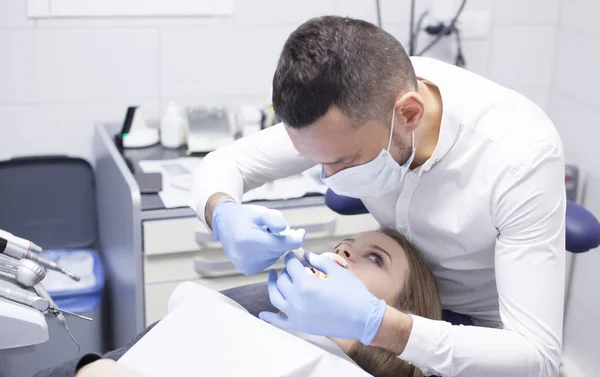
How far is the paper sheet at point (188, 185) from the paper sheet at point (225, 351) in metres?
0.72

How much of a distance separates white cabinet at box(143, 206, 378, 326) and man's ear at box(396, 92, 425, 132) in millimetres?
842

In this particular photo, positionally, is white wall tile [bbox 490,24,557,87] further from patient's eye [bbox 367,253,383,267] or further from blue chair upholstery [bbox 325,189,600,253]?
patient's eye [bbox 367,253,383,267]

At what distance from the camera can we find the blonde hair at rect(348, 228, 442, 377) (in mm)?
1458

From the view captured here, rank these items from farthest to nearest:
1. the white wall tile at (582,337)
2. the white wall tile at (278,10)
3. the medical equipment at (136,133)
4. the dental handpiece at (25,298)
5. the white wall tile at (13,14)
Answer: the white wall tile at (582,337), the white wall tile at (278,10), the medical equipment at (136,133), the white wall tile at (13,14), the dental handpiece at (25,298)

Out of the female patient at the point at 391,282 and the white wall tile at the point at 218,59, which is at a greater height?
the white wall tile at the point at 218,59

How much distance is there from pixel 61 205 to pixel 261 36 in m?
0.88

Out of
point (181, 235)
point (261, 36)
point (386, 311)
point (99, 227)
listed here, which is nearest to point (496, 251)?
point (386, 311)

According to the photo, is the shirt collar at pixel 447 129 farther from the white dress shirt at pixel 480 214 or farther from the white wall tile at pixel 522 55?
the white wall tile at pixel 522 55

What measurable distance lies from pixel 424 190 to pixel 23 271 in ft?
2.53

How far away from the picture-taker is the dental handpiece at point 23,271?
128 cm

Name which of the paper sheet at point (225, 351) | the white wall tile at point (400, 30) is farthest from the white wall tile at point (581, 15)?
the paper sheet at point (225, 351)

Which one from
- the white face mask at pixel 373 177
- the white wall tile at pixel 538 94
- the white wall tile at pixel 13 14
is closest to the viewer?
the white face mask at pixel 373 177

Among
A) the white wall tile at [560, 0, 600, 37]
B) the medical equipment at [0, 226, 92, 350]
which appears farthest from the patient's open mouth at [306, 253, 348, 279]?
the white wall tile at [560, 0, 600, 37]

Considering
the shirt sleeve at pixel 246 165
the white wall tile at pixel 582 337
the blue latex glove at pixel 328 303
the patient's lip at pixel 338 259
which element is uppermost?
the shirt sleeve at pixel 246 165
